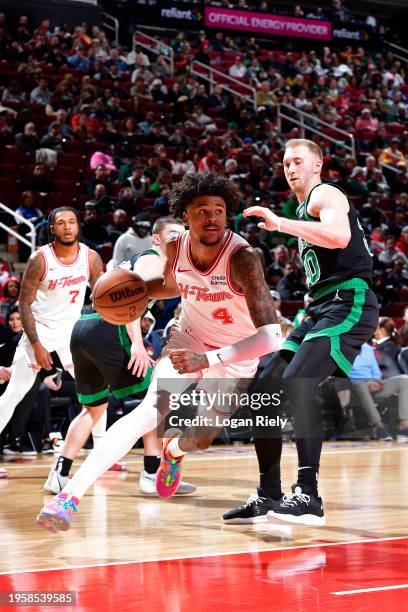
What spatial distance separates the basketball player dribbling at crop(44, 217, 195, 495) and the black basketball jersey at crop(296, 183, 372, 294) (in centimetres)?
143

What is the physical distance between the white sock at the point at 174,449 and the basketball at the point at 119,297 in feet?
2.62

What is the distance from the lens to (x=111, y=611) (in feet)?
10.3

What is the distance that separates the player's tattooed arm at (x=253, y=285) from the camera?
4.38 metres

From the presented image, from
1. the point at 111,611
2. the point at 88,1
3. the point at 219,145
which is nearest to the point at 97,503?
the point at 111,611

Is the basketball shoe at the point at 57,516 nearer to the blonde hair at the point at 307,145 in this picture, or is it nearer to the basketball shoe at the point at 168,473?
the basketball shoe at the point at 168,473

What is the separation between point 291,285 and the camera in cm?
1292

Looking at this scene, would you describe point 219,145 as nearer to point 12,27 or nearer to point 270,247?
point 270,247

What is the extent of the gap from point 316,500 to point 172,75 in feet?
52.3

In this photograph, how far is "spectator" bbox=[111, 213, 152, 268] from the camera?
10.8m

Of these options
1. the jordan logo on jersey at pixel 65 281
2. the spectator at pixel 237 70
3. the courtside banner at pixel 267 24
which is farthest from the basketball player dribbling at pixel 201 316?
the courtside banner at pixel 267 24

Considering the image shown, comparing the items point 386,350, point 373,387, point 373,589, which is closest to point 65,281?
point 373,589

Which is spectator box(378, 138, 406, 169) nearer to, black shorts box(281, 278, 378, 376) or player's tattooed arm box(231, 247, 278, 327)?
black shorts box(281, 278, 378, 376)

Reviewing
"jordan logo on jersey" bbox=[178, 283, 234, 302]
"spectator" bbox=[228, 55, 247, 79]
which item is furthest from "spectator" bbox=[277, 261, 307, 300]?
"spectator" bbox=[228, 55, 247, 79]

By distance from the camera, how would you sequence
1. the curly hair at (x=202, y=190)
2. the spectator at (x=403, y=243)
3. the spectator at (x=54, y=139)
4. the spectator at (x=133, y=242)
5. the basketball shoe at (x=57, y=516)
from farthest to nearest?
1. the spectator at (x=403, y=243)
2. the spectator at (x=54, y=139)
3. the spectator at (x=133, y=242)
4. the curly hair at (x=202, y=190)
5. the basketball shoe at (x=57, y=516)
